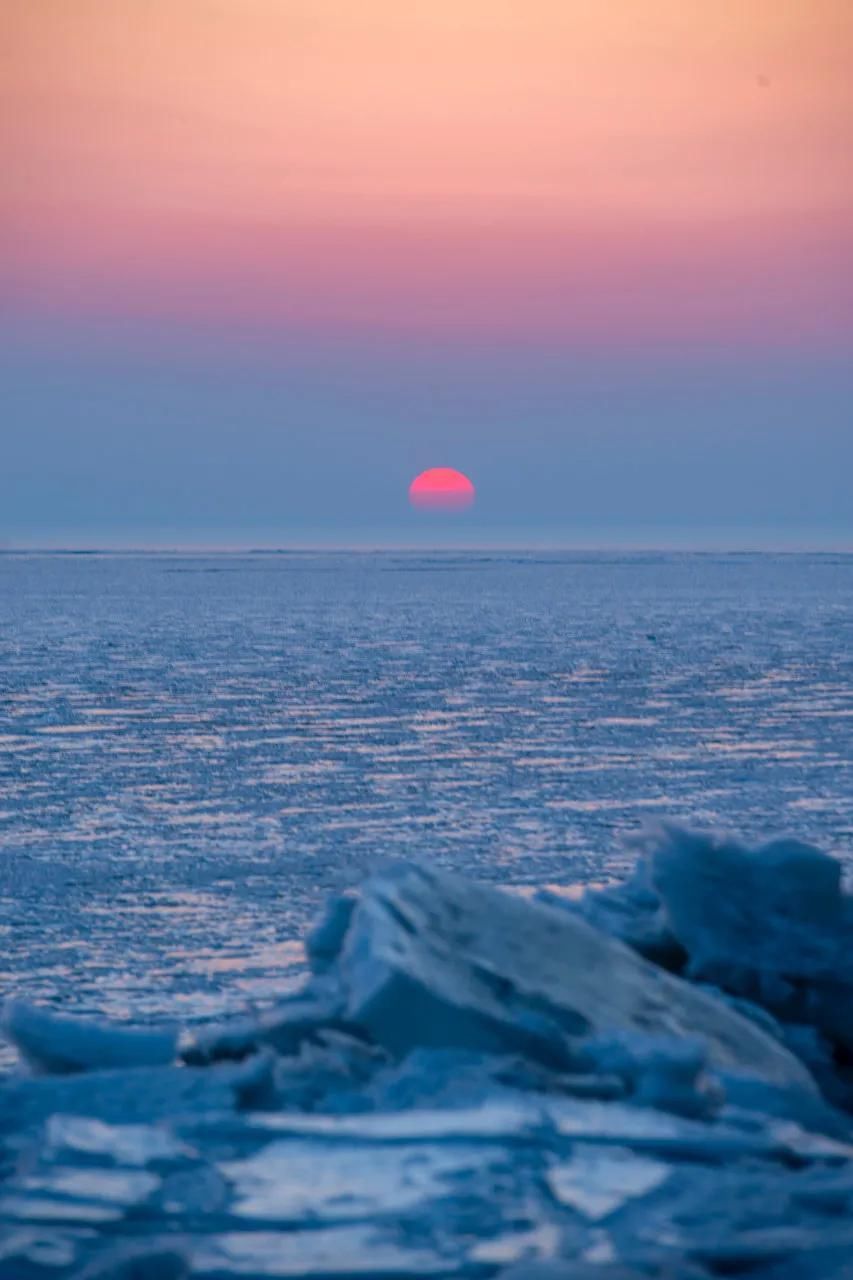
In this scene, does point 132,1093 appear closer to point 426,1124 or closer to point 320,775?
point 426,1124

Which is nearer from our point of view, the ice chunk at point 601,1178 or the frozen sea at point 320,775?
the ice chunk at point 601,1178

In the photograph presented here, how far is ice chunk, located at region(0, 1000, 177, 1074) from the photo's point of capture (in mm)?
4477

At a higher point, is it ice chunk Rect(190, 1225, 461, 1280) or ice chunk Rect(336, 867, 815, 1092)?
ice chunk Rect(336, 867, 815, 1092)

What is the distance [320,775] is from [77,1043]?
7387 millimetres

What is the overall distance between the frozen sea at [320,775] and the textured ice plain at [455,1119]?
1.03 m

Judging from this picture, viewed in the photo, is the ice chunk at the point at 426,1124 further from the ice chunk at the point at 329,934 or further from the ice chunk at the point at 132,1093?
the ice chunk at the point at 329,934

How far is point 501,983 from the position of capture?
4.55 meters

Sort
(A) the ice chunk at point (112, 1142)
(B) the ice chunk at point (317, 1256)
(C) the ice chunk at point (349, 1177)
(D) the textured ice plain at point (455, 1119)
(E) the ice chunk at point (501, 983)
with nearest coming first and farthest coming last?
(B) the ice chunk at point (317, 1256) < (D) the textured ice plain at point (455, 1119) < (C) the ice chunk at point (349, 1177) < (A) the ice chunk at point (112, 1142) < (E) the ice chunk at point (501, 983)

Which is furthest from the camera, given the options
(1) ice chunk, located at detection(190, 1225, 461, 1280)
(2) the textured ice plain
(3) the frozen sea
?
(3) the frozen sea

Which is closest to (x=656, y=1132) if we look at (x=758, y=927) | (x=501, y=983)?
(x=501, y=983)

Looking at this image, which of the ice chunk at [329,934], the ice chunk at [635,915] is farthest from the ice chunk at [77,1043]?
the ice chunk at [635,915]

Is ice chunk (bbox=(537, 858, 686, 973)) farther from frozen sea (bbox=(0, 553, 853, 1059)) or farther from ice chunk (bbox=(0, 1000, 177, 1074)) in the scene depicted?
ice chunk (bbox=(0, 1000, 177, 1074))

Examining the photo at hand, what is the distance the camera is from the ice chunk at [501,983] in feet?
14.1

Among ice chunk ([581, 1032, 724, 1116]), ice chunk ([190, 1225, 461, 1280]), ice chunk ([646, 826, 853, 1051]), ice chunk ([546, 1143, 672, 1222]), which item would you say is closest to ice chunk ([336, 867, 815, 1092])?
ice chunk ([581, 1032, 724, 1116])
